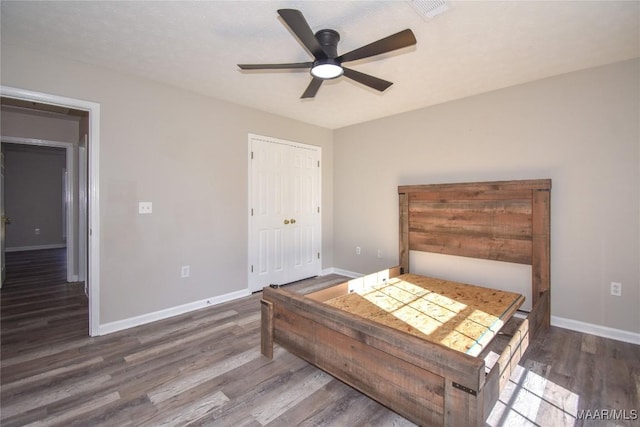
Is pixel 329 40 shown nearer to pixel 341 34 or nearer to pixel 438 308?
pixel 341 34

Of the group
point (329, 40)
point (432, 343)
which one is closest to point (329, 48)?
point (329, 40)

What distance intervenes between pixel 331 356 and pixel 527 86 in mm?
3369

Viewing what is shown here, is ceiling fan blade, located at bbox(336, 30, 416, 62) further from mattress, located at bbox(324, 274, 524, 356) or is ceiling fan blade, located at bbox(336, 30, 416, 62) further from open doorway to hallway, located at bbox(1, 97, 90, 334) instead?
open doorway to hallway, located at bbox(1, 97, 90, 334)

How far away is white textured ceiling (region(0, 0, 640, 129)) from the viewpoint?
1.96m

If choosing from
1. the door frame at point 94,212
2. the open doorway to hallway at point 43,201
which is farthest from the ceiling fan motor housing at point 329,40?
the open doorway to hallway at point 43,201

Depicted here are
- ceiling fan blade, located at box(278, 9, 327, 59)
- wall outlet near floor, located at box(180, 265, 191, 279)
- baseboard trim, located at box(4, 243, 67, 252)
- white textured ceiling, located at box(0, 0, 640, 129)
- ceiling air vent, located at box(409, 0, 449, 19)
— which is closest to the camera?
ceiling fan blade, located at box(278, 9, 327, 59)

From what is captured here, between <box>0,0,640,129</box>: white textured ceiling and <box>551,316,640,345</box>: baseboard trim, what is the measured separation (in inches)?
97.6

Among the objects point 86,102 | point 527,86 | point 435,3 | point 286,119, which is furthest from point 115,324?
point 527,86

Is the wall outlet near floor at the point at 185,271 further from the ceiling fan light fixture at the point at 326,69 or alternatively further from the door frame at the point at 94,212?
the ceiling fan light fixture at the point at 326,69

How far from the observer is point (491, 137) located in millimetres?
3365

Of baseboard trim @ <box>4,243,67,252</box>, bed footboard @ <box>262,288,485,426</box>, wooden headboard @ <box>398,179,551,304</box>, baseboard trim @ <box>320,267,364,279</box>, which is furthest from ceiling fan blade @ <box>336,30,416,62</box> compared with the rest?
baseboard trim @ <box>4,243,67,252</box>

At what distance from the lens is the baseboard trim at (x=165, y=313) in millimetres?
2873

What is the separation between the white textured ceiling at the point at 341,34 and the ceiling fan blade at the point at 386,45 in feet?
1.00

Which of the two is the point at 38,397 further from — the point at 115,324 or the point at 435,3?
the point at 435,3
